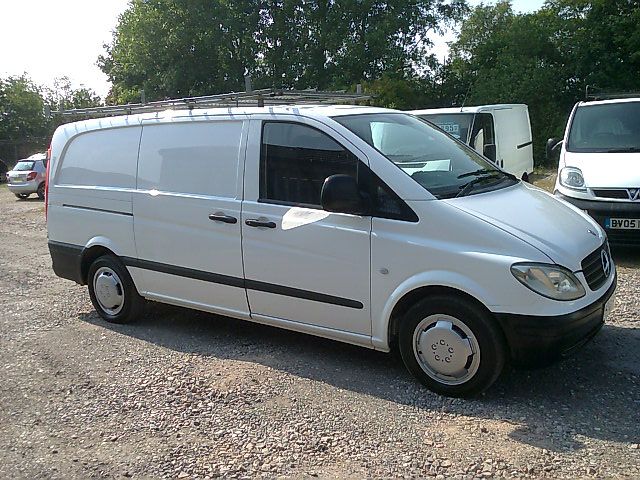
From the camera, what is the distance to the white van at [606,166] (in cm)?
703

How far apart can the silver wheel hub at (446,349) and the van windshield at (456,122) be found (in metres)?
7.01

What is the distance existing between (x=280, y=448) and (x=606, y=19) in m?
26.3

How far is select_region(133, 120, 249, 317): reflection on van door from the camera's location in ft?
16.2

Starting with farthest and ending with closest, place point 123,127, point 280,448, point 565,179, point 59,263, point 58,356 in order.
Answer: point 565,179 → point 59,263 → point 123,127 → point 58,356 → point 280,448

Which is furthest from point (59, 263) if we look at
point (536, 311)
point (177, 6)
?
point (177, 6)

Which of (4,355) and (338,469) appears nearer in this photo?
(338,469)

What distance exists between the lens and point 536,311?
374 cm

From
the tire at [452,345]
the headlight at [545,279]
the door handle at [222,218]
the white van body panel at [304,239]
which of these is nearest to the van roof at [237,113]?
the white van body panel at [304,239]

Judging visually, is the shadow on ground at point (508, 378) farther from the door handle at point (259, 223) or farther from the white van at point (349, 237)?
the door handle at point (259, 223)

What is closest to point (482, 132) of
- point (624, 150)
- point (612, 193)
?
point (624, 150)

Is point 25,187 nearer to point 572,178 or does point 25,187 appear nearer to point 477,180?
point 572,178

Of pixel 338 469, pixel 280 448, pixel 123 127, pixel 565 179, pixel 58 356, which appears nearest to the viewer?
pixel 338 469

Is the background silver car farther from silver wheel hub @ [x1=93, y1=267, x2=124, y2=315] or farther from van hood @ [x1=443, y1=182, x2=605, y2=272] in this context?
van hood @ [x1=443, y1=182, x2=605, y2=272]

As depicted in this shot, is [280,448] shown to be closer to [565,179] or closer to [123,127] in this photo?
[123,127]
